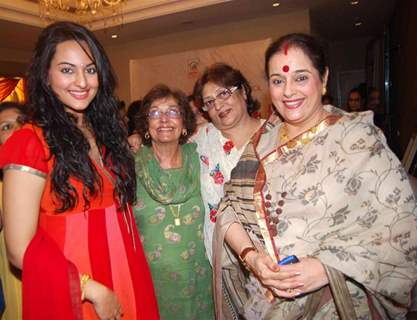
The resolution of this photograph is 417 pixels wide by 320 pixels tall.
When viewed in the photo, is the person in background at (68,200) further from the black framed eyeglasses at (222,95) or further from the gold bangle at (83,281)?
Result: the black framed eyeglasses at (222,95)

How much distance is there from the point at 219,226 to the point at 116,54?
7246 millimetres

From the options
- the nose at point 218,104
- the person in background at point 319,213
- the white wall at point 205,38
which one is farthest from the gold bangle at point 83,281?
the white wall at point 205,38

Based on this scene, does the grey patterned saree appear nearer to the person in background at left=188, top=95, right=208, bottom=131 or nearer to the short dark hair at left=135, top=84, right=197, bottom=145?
the short dark hair at left=135, top=84, right=197, bottom=145

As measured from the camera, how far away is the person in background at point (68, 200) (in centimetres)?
114

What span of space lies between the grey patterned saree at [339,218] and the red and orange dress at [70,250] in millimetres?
516

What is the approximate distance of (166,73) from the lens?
23.4ft

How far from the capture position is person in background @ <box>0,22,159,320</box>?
1137 millimetres

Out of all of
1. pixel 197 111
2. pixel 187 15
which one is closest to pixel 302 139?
pixel 197 111

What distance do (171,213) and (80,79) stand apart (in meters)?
0.95

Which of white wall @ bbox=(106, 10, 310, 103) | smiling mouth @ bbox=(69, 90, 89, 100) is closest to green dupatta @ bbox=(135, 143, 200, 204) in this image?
smiling mouth @ bbox=(69, 90, 89, 100)

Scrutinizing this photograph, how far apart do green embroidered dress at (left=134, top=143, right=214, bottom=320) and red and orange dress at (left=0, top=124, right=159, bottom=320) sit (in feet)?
1.63

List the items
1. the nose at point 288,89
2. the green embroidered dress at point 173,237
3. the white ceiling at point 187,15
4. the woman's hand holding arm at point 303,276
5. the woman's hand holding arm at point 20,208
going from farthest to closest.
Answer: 1. the white ceiling at point 187,15
2. the green embroidered dress at point 173,237
3. the nose at point 288,89
4. the woman's hand holding arm at point 303,276
5. the woman's hand holding arm at point 20,208

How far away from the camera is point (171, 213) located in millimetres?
1961

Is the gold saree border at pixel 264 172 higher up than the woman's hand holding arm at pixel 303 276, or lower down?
higher up
